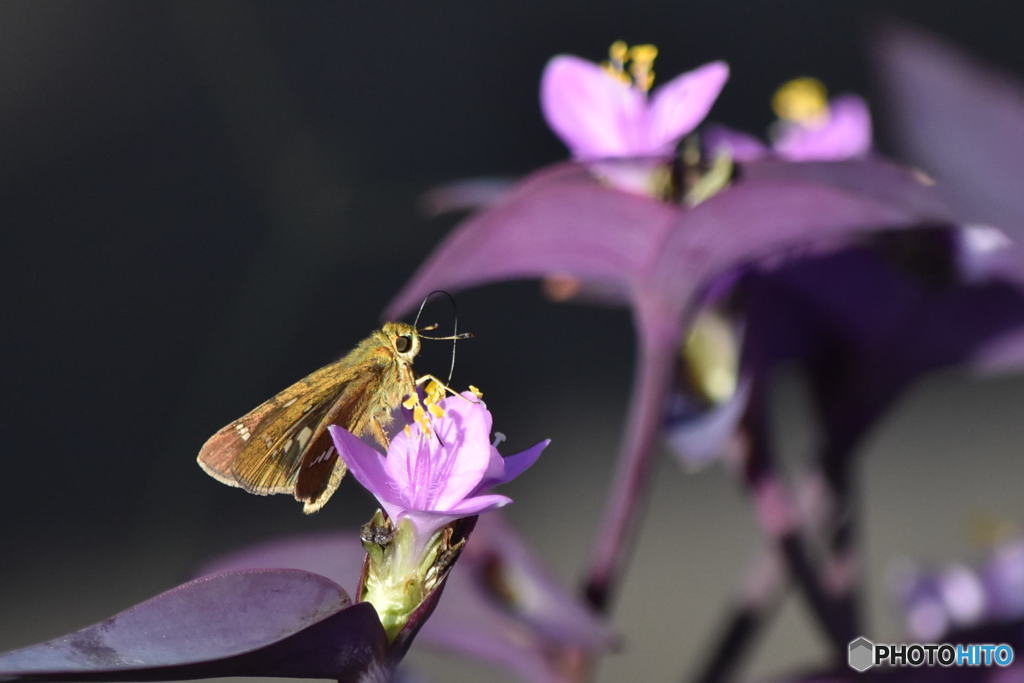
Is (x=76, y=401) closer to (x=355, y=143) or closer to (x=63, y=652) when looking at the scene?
(x=355, y=143)

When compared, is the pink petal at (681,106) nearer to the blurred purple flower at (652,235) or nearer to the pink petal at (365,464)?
the blurred purple flower at (652,235)

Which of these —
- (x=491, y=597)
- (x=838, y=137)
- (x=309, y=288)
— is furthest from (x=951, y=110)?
(x=309, y=288)

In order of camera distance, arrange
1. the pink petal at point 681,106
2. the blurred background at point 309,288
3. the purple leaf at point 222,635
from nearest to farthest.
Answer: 1. the purple leaf at point 222,635
2. the pink petal at point 681,106
3. the blurred background at point 309,288

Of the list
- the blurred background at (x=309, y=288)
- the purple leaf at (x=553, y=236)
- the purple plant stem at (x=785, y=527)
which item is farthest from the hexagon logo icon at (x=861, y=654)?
the blurred background at (x=309, y=288)

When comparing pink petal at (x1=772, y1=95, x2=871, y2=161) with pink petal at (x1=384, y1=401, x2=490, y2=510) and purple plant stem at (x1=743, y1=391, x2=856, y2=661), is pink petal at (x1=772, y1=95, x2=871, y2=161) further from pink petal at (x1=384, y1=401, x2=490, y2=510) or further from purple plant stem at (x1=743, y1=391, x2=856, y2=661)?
pink petal at (x1=384, y1=401, x2=490, y2=510)

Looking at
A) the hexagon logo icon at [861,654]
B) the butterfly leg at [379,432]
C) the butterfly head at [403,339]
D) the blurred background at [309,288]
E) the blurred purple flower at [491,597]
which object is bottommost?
the blurred background at [309,288]

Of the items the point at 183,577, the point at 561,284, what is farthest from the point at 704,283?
the point at 183,577
